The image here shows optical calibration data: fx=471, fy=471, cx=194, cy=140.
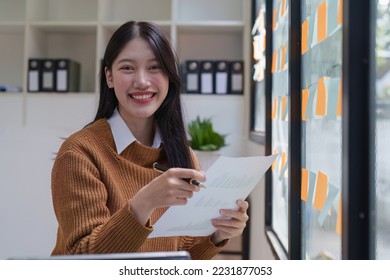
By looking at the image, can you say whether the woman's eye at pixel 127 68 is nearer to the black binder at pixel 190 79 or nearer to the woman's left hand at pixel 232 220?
the woman's left hand at pixel 232 220

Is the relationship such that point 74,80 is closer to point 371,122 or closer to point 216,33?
point 216,33

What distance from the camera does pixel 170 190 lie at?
0.73m

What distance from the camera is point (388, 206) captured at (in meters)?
0.85

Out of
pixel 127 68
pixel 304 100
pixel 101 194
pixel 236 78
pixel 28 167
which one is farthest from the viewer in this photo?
pixel 28 167

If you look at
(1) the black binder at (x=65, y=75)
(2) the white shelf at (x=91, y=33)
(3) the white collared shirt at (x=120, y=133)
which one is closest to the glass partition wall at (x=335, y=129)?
(3) the white collared shirt at (x=120, y=133)

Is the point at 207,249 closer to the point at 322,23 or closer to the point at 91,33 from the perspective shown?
the point at 322,23

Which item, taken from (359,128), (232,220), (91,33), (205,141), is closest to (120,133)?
(232,220)

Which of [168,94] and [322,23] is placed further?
[322,23]

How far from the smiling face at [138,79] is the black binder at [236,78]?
2068 millimetres

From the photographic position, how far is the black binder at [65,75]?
10.1 feet

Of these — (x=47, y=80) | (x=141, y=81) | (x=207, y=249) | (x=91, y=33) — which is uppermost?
(x=91, y=33)

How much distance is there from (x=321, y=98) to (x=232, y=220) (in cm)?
45
